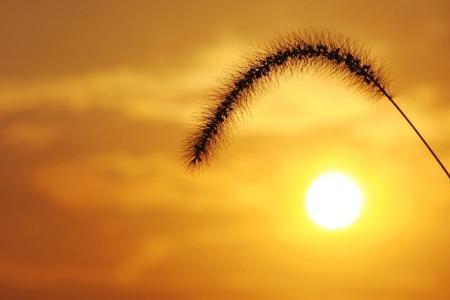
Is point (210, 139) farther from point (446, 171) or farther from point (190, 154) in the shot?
point (446, 171)

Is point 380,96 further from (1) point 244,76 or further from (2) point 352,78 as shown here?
(1) point 244,76

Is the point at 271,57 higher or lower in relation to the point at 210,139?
higher

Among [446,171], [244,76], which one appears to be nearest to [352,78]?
[244,76]

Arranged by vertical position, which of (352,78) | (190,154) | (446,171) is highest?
(352,78)

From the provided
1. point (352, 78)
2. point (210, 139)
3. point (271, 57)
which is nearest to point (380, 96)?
point (352, 78)

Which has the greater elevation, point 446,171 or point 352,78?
point 352,78

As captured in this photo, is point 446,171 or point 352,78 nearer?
point 446,171

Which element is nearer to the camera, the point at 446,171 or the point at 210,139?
the point at 446,171

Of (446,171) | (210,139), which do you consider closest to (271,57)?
(210,139)
